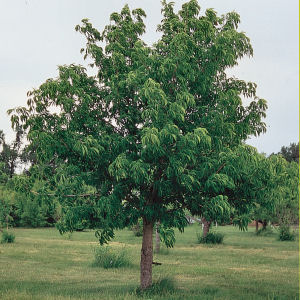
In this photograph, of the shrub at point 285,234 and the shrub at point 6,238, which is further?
the shrub at point 285,234

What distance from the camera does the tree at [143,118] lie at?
43.1ft

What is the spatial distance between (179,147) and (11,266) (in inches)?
594

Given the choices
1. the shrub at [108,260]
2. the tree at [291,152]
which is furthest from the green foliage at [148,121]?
the tree at [291,152]

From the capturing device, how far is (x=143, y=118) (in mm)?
13117

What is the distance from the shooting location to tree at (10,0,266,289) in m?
13.1

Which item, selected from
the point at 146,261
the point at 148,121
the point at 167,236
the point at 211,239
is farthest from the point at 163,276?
the point at 211,239

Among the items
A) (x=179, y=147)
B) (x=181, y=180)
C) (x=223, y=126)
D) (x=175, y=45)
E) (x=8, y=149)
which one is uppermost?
(x=8, y=149)

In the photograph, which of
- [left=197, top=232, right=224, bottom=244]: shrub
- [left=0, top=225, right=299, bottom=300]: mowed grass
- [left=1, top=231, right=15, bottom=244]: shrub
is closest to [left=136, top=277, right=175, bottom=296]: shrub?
[left=0, top=225, right=299, bottom=300]: mowed grass

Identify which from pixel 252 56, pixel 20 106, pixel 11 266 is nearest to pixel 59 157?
pixel 20 106

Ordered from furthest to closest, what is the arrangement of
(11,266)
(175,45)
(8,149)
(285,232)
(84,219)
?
1. (8,149)
2. (285,232)
3. (11,266)
4. (84,219)
5. (175,45)

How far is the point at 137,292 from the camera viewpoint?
1516 centimetres

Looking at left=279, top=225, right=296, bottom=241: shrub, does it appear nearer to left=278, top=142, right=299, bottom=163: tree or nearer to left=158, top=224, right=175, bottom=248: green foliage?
left=158, top=224, right=175, bottom=248: green foliage

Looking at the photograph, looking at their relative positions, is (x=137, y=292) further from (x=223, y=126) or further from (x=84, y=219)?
(x=223, y=126)

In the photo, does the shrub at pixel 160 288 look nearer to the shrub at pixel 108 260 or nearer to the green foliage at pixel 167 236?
the green foliage at pixel 167 236
